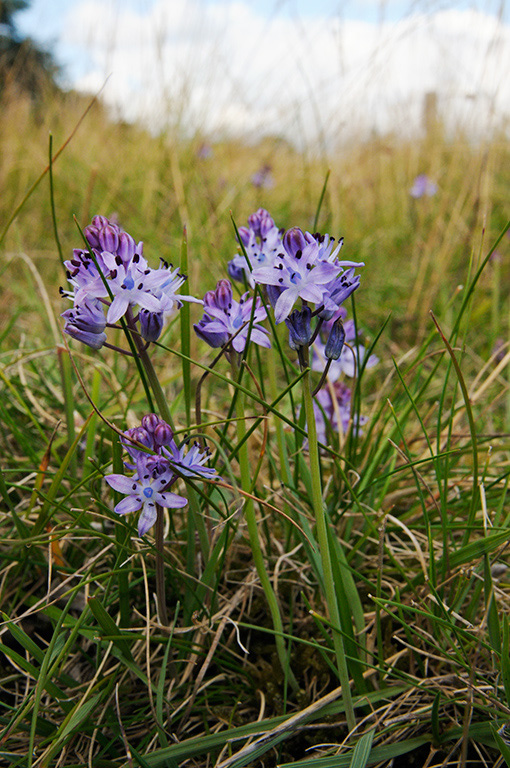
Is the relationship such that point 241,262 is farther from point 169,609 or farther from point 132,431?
point 169,609

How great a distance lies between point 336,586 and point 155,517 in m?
0.42

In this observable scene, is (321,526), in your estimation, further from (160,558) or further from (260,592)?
(260,592)

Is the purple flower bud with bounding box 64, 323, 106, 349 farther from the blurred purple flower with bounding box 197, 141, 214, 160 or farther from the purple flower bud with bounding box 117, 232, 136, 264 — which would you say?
the blurred purple flower with bounding box 197, 141, 214, 160

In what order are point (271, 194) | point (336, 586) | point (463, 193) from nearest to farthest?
point (336, 586) < point (463, 193) < point (271, 194)

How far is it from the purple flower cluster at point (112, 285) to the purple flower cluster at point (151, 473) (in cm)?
17

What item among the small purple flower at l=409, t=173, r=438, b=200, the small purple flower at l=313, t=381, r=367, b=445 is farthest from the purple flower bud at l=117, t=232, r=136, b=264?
the small purple flower at l=409, t=173, r=438, b=200

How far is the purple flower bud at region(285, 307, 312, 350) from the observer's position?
0.95m

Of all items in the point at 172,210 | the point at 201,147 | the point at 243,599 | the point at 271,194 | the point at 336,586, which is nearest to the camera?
the point at 336,586

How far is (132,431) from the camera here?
3.46 ft

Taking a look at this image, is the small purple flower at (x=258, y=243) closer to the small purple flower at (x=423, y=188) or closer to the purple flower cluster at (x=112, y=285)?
the purple flower cluster at (x=112, y=285)

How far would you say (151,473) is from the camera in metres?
1.02

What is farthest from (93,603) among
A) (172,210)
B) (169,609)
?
(172,210)

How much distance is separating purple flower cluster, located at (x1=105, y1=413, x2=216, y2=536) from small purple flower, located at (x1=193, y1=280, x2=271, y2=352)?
7.8 inches

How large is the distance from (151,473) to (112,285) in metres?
0.34
